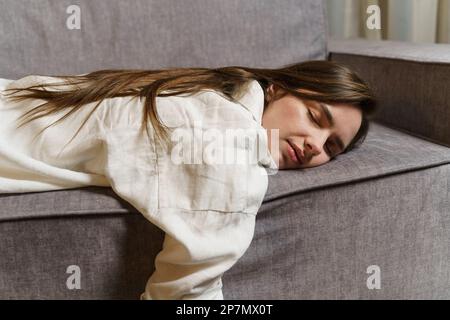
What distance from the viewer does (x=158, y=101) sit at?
2.94 feet

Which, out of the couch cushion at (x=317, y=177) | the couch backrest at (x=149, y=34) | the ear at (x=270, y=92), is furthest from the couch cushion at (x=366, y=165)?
the couch backrest at (x=149, y=34)

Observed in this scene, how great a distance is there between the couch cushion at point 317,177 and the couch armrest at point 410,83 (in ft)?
0.15

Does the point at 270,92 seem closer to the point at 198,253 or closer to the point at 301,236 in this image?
the point at 301,236

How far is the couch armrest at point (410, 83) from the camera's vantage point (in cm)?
104

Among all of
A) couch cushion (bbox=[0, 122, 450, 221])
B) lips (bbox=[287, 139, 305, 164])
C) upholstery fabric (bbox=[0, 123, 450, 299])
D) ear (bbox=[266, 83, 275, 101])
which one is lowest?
upholstery fabric (bbox=[0, 123, 450, 299])

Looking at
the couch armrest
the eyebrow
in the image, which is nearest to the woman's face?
the eyebrow

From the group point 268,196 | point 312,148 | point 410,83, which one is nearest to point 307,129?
point 312,148

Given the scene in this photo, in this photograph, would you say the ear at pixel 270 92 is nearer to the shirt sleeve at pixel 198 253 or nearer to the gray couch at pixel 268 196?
the gray couch at pixel 268 196

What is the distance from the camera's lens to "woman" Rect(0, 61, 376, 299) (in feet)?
2.54

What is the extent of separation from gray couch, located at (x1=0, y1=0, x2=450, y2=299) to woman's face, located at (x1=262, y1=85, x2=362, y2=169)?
0.11 ft

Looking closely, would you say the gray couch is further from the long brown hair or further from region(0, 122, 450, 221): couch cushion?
the long brown hair

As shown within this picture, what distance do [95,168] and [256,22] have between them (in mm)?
721

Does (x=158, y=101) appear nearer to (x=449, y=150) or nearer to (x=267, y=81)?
(x=267, y=81)

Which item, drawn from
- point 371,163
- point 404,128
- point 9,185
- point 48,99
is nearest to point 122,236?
point 9,185
